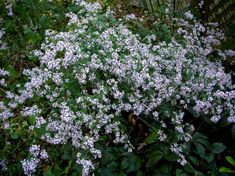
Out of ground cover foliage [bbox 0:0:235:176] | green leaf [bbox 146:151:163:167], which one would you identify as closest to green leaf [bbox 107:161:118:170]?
ground cover foliage [bbox 0:0:235:176]

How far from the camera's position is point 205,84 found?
349cm

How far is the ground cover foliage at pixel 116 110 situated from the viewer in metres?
3.22

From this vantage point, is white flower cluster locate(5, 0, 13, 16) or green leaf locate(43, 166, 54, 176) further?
white flower cluster locate(5, 0, 13, 16)

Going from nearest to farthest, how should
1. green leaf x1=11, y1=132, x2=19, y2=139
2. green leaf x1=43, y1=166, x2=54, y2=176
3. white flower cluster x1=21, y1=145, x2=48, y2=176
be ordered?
white flower cluster x1=21, y1=145, x2=48, y2=176
green leaf x1=43, y1=166, x2=54, y2=176
green leaf x1=11, y1=132, x2=19, y2=139

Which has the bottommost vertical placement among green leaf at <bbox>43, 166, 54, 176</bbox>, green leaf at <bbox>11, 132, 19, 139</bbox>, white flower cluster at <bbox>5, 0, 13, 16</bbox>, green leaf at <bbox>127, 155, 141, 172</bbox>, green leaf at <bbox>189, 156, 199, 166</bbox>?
green leaf at <bbox>189, 156, 199, 166</bbox>

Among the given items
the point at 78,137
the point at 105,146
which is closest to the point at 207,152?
the point at 105,146

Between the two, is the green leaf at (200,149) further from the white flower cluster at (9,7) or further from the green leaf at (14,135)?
the white flower cluster at (9,7)

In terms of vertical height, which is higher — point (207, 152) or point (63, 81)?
point (63, 81)

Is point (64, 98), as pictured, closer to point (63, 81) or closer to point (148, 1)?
point (63, 81)

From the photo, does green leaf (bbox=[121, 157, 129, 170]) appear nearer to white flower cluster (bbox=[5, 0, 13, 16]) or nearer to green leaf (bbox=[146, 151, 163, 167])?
green leaf (bbox=[146, 151, 163, 167])

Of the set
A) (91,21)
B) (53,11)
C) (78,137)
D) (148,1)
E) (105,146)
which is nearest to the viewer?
(78,137)

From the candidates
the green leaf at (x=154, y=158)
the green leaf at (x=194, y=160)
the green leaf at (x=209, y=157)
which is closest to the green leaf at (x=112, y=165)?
the green leaf at (x=154, y=158)

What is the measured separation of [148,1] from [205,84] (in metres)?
2.90

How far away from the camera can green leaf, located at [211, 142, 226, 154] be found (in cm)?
331
